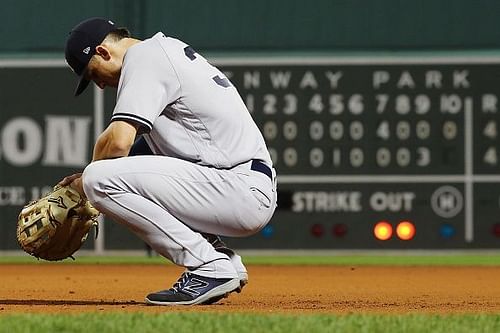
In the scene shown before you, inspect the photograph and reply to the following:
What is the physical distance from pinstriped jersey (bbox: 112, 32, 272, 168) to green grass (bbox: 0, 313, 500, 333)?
2.73 ft

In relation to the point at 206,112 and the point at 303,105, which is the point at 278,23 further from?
the point at 206,112

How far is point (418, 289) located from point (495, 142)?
311cm

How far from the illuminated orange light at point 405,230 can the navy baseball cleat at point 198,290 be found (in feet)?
15.7

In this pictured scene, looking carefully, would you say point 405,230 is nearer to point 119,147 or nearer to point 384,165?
point 384,165

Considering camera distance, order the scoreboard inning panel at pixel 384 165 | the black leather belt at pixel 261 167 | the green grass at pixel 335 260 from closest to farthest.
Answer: the black leather belt at pixel 261 167, the scoreboard inning panel at pixel 384 165, the green grass at pixel 335 260

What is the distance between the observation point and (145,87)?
5297 mm

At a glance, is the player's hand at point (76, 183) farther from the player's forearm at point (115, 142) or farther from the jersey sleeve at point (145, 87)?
the jersey sleeve at point (145, 87)

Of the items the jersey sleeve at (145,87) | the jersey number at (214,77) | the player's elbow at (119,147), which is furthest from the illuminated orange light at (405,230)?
the player's elbow at (119,147)

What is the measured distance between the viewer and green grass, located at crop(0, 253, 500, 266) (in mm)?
10336

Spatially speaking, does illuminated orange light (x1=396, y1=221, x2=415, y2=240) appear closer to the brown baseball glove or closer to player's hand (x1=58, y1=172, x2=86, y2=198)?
the brown baseball glove

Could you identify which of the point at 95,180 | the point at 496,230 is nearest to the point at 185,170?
the point at 95,180

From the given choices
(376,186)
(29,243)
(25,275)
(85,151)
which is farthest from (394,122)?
(29,243)

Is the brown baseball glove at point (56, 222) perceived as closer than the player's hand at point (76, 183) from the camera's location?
No

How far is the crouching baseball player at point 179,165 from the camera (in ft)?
17.7
